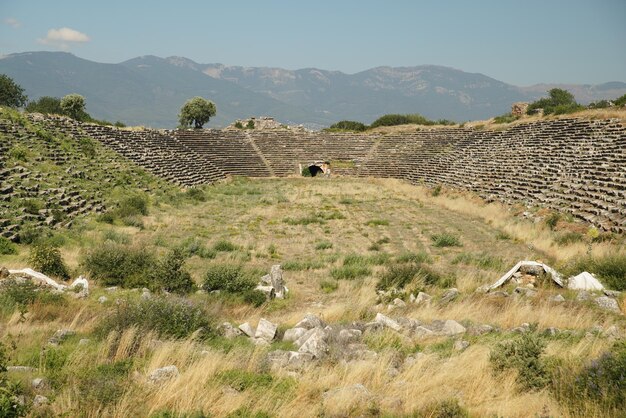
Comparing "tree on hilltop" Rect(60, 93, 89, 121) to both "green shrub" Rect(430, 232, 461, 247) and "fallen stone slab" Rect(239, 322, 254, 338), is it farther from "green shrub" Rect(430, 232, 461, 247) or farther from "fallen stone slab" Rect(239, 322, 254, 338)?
"fallen stone slab" Rect(239, 322, 254, 338)

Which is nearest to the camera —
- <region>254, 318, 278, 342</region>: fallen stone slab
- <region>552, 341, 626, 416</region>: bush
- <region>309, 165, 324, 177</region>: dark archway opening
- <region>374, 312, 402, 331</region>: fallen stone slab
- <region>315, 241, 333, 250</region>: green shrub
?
<region>552, 341, 626, 416</region>: bush

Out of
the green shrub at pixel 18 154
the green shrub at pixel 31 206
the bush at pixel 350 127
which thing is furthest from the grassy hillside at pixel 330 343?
the bush at pixel 350 127

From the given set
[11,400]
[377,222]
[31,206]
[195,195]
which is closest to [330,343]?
[11,400]

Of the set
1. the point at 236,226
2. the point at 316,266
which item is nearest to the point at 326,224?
the point at 236,226

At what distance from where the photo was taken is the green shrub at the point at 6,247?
1356 cm

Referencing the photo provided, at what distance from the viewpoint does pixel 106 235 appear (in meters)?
17.2

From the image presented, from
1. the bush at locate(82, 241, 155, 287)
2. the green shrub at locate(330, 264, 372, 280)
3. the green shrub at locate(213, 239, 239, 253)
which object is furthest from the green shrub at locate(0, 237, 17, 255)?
the green shrub at locate(330, 264, 372, 280)

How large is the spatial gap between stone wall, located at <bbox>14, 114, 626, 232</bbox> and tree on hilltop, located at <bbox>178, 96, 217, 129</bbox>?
18.7m

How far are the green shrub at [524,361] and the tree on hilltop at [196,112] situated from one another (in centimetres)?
6798

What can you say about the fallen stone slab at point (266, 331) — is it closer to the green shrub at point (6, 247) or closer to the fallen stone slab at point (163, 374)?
the fallen stone slab at point (163, 374)

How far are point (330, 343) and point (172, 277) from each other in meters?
5.44

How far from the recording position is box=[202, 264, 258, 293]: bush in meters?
10.8

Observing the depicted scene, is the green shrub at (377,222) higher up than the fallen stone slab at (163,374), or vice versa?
the fallen stone slab at (163,374)

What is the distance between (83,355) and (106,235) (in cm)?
1221
